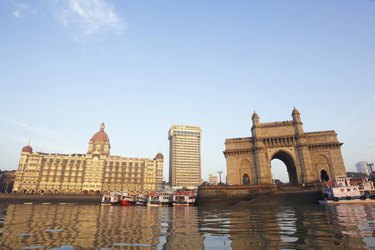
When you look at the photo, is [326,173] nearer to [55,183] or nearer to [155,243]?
[155,243]

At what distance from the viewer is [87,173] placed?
104m

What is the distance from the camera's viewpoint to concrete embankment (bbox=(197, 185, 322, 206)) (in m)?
43.7

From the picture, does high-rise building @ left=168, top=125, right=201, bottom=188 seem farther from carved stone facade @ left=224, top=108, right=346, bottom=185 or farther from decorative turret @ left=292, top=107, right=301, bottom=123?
decorative turret @ left=292, top=107, right=301, bottom=123

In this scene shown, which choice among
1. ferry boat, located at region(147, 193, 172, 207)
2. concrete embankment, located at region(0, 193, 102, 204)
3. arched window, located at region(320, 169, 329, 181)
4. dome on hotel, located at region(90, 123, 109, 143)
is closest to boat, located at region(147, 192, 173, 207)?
ferry boat, located at region(147, 193, 172, 207)

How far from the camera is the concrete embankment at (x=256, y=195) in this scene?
143 feet

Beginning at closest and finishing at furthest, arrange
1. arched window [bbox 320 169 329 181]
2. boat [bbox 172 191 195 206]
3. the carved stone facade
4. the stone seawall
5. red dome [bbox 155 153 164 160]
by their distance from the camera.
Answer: the stone seawall → boat [bbox 172 191 195 206] → the carved stone facade → arched window [bbox 320 169 329 181] → red dome [bbox 155 153 164 160]

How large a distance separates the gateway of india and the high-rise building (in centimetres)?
5130

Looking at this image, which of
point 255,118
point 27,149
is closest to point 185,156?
point 27,149

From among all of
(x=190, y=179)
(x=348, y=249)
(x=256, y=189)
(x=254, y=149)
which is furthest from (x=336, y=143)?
(x=190, y=179)

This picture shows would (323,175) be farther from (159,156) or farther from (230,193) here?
(159,156)

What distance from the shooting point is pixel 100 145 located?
375ft

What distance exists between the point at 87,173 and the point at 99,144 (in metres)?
15.6

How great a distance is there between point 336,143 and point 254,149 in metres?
18.4

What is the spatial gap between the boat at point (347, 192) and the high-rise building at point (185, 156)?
127m
